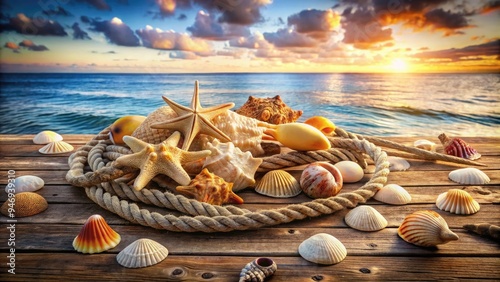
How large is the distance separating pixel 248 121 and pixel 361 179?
90cm

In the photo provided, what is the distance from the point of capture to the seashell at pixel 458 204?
1887mm

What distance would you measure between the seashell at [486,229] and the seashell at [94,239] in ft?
5.47

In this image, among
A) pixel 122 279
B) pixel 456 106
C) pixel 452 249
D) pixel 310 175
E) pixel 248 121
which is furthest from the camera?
pixel 456 106

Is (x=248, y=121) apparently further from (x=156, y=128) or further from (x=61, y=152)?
(x=61, y=152)

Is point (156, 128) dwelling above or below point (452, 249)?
above

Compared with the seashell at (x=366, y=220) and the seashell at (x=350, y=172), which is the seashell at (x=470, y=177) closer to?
the seashell at (x=350, y=172)

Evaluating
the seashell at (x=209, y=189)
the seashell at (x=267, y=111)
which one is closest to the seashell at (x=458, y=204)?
the seashell at (x=209, y=189)

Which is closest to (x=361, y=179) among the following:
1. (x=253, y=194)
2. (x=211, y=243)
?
(x=253, y=194)

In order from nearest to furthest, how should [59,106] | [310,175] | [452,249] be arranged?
1. [452,249]
2. [310,175]
3. [59,106]

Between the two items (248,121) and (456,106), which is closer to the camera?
(248,121)

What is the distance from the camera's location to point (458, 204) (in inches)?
74.6

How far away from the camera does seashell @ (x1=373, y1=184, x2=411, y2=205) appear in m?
2.02

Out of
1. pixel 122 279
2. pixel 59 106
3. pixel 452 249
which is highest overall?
pixel 452 249

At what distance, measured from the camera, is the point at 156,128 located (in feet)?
7.98
